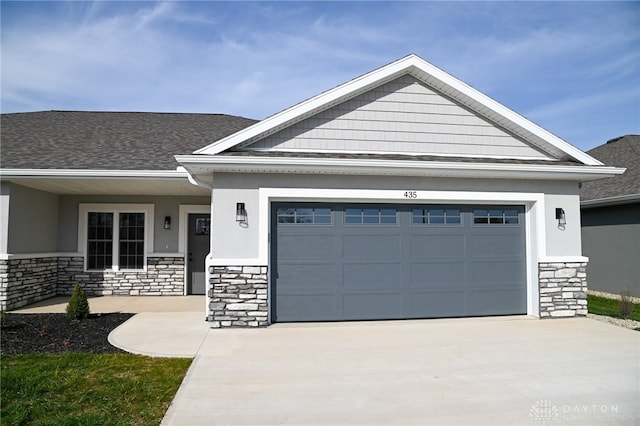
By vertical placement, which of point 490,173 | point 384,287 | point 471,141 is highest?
point 471,141

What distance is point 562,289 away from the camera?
27.8 feet

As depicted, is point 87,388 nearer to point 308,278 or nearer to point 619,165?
point 308,278

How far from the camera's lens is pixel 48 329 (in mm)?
7336

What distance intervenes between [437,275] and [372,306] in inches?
56.3

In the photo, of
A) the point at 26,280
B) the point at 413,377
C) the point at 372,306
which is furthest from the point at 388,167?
the point at 26,280

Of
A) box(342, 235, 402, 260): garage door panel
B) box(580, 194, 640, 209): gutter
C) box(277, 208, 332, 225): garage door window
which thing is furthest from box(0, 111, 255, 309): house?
box(580, 194, 640, 209): gutter

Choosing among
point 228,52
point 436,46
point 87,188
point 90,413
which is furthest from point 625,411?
point 87,188

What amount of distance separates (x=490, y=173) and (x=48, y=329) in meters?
8.41

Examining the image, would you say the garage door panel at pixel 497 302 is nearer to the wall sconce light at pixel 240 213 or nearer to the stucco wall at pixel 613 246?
the wall sconce light at pixel 240 213

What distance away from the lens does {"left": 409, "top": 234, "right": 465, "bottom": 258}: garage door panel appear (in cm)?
830

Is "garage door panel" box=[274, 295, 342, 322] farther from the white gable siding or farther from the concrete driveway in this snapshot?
the white gable siding

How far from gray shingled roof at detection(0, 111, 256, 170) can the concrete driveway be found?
530 centimetres

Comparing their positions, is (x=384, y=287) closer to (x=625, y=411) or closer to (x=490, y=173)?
(x=490, y=173)

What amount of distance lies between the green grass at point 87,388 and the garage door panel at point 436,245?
4697 mm
